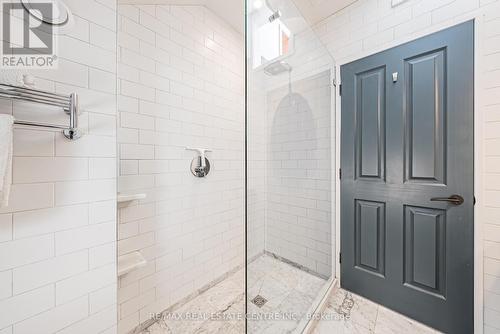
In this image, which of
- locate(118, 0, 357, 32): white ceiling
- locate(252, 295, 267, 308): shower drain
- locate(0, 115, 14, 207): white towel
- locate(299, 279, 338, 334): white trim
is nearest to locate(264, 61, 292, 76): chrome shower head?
locate(118, 0, 357, 32): white ceiling

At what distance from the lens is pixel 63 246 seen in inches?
31.4

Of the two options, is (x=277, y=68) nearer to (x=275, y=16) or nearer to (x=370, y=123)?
(x=275, y=16)

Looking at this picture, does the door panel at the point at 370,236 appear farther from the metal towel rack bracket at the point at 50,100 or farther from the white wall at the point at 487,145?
the metal towel rack bracket at the point at 50,100

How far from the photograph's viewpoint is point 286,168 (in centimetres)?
128

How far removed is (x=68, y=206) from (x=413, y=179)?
2.00m

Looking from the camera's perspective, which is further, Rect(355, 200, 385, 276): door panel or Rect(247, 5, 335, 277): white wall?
Rect(355, 200, 385, 276): door panel

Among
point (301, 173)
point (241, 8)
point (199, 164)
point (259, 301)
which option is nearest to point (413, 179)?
point (301, 173)

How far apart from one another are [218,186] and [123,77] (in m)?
1.11

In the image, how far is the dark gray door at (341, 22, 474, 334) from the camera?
1.24m

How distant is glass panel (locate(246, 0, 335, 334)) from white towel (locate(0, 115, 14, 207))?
31.8 inches

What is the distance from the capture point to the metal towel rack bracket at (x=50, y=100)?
0.64 metres

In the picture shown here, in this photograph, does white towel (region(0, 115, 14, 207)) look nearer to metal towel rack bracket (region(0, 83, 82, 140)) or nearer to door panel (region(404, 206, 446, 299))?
metal towel rack bracket (region(0, 83, 82, 140))

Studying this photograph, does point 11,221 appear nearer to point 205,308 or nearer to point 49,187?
point 49,187

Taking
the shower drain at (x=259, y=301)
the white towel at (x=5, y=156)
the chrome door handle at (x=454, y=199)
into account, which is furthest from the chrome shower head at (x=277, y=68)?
Answer: the chrome door handle at (x=454, y=199)
